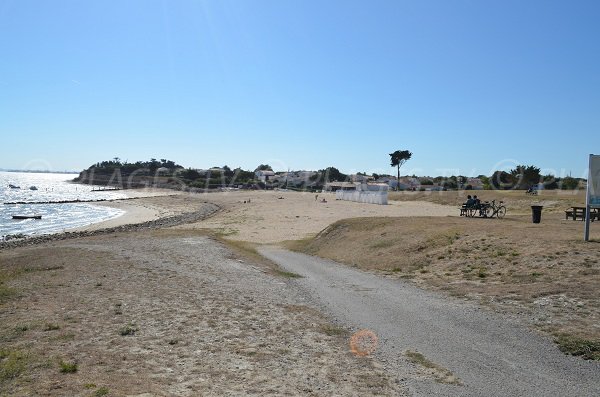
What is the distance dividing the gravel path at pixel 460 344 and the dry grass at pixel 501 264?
0.86 meters

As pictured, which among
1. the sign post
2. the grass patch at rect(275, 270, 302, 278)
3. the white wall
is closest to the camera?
the sign post

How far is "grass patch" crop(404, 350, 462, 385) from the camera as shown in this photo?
21.1ft

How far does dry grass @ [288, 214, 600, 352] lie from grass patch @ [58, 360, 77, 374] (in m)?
7.98

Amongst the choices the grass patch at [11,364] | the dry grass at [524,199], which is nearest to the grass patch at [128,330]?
the grass patch at [11,364]

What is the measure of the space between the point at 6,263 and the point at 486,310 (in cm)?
1915

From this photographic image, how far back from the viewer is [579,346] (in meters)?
7.44

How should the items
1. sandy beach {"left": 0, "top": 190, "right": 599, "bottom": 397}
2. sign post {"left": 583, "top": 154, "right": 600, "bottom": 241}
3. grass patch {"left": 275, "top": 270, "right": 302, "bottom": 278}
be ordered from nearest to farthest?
sandy beach {"left": 0, "top": 190, "right": 599, "bottom": 397} → sign post {"left": 583, "top": 154, "right": 600, "bottom": 241} → grass patch {"left": 275, "top": 270, "right": 302, "bottom": 278}

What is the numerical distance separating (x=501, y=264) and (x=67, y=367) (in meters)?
12.5

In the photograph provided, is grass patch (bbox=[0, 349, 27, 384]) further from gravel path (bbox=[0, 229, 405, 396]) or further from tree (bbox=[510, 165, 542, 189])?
tree (bbox=[510, 165, 542, 189])

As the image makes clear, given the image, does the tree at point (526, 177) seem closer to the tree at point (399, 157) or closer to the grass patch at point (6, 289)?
the tree at point (399, 157)

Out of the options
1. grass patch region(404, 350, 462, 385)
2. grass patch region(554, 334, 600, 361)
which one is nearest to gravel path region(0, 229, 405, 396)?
grass patch region(404, 350, 462, 385)

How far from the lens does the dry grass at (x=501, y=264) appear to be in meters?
9.57

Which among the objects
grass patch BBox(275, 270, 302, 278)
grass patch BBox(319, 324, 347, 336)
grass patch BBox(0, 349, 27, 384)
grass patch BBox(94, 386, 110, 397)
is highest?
grass patch BBox(94, 386, 110, 397)

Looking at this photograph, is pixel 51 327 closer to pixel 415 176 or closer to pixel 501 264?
pixel 501 264
